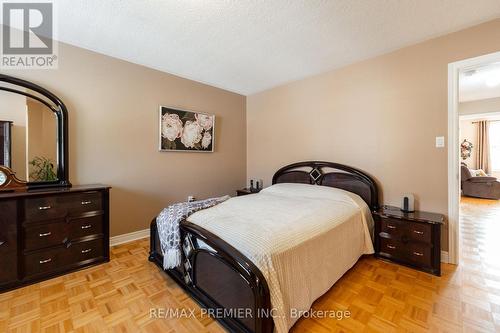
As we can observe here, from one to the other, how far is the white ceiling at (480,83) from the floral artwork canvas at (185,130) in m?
4.08

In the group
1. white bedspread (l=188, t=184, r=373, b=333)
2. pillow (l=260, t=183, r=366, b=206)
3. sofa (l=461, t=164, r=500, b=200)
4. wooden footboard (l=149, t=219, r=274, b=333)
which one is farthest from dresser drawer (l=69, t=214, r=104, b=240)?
sofa (l=461, t=164, r=500, b=200)

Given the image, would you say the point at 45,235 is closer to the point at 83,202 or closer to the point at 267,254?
the point at 83,202

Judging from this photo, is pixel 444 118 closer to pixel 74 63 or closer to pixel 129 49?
pixel 129 49

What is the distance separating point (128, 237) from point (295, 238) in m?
2.58

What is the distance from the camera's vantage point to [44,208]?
6.90ft

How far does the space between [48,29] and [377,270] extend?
437 centimetres

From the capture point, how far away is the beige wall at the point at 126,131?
104 inches

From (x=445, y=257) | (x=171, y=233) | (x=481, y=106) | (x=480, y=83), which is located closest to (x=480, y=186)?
(x=481, y=106)

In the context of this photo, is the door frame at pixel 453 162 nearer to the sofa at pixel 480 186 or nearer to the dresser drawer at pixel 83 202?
the dresser drawer at pixel 83 202

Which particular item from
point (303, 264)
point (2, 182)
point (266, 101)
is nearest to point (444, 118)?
point (303, 264)

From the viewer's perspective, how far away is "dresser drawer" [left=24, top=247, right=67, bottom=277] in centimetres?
204

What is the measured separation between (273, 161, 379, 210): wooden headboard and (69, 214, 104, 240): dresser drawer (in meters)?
2.68

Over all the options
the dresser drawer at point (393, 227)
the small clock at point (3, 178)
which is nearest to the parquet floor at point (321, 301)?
the dresser drawer at point (393, 227)

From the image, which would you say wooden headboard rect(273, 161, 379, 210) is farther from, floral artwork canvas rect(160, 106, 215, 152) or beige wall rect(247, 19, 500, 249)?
floral artwork canvas rect(160, 106, 215, 152)
